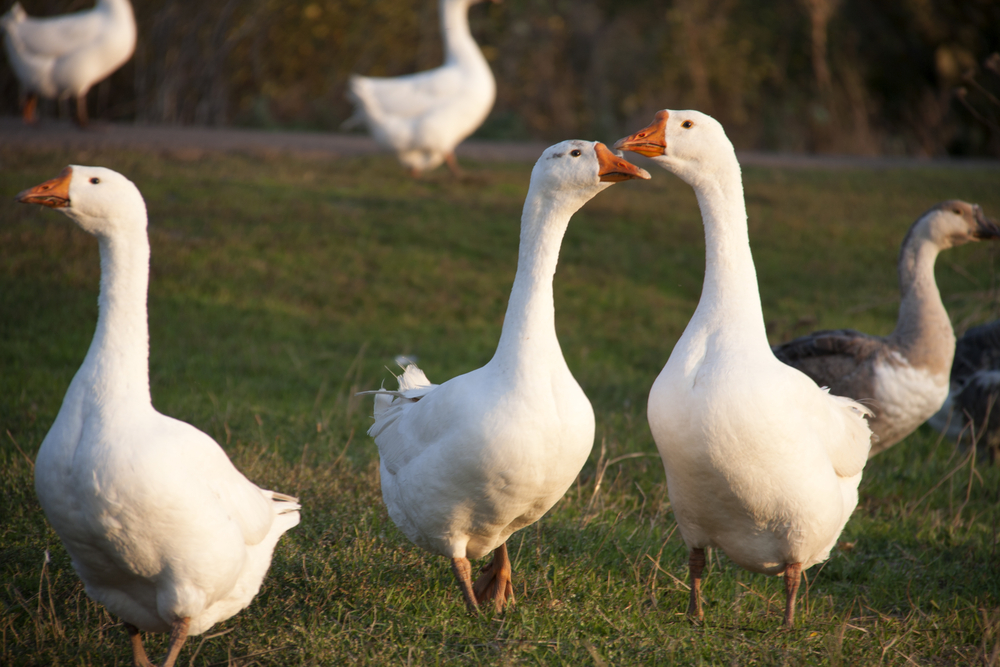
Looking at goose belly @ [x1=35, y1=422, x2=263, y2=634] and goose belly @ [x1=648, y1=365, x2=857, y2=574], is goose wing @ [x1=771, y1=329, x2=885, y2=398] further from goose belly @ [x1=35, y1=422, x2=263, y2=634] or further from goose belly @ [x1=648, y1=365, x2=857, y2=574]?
goose belly @ [x1=35, y1=422, x2=263, y2=634]

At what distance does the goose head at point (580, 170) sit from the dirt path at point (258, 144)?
7812 mm

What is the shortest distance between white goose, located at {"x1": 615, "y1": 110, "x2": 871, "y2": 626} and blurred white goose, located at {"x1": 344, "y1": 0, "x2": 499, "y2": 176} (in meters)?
7.06

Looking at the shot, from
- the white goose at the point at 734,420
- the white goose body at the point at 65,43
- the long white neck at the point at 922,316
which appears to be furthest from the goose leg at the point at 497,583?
the white goose body at the point at 65,43

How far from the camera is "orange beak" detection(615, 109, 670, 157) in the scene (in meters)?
3.21

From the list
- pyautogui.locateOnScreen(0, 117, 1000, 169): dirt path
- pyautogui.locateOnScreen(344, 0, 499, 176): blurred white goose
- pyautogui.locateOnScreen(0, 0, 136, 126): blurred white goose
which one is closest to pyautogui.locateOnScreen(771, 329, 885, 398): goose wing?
pyautogui.locateOnScreen(344, 0, 499, 176): blurred white goose

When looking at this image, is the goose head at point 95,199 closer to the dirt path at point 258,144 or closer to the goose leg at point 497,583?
the goose leg at point 497,583

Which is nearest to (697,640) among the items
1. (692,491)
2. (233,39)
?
(692,491)

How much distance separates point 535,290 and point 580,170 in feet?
1.51

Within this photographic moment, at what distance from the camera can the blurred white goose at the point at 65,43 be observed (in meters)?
9.68

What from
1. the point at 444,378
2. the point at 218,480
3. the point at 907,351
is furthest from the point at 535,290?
the point at 444,378

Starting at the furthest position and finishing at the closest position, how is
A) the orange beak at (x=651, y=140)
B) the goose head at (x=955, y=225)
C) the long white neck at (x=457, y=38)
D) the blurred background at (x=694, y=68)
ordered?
1. the blurred background at (x=694, y=68)
2. the long white neck at (x=457, y=38)
3. the goose head at (x=955, y=225)
4. the orange beak at (x=651, y=140)

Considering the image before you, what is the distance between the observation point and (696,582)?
353cm

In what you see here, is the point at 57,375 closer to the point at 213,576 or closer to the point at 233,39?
the point at 213,576

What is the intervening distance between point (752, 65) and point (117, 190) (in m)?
16.2
